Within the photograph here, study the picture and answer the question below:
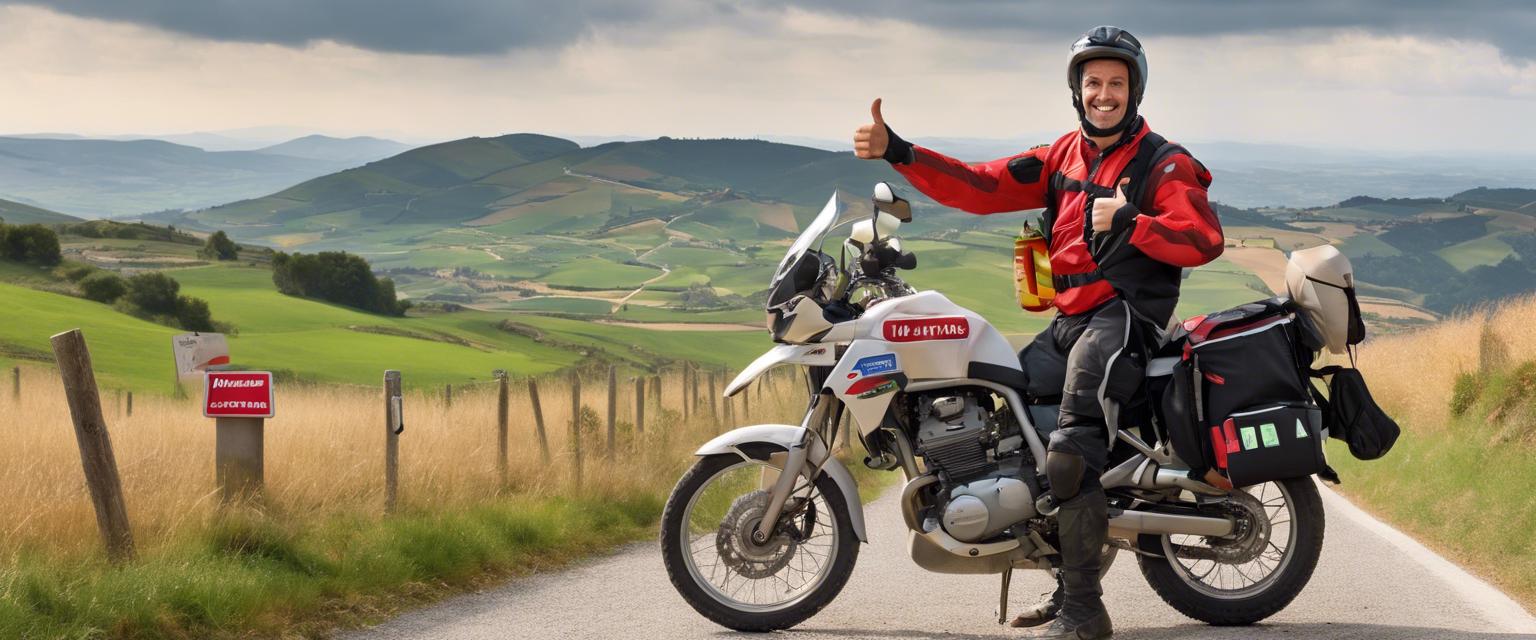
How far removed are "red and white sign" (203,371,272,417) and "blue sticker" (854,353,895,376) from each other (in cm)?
416

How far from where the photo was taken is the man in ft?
18.4

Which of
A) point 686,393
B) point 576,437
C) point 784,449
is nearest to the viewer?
point 784,449

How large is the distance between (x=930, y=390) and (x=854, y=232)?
2.45 ft

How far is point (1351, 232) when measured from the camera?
170m

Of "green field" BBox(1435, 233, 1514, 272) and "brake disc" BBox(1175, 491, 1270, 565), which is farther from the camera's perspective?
"green field" BBox(1435, 233, 1514, 272)

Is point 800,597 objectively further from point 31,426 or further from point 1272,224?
point 1272,224

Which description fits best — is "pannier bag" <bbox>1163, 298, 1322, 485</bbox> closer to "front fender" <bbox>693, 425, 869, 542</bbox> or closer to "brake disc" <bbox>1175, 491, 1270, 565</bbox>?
"brake disc" <bbox>1175, 491, 1270, 565</bbox>

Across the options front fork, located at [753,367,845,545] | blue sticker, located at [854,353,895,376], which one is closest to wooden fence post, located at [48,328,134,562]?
front fork, located at [753,367,845,545]

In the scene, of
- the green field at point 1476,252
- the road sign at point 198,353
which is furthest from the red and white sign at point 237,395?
the green field at point 1476,252

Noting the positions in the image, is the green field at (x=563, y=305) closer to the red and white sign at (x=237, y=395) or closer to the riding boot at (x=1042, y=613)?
the red and white sign at (x=237, y=395)

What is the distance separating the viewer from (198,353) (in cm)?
912

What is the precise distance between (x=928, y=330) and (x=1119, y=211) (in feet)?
3.17

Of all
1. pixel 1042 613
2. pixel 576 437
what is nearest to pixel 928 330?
pixel 1042 613

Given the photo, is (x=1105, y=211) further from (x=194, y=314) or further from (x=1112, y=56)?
(x=194, y=314)
